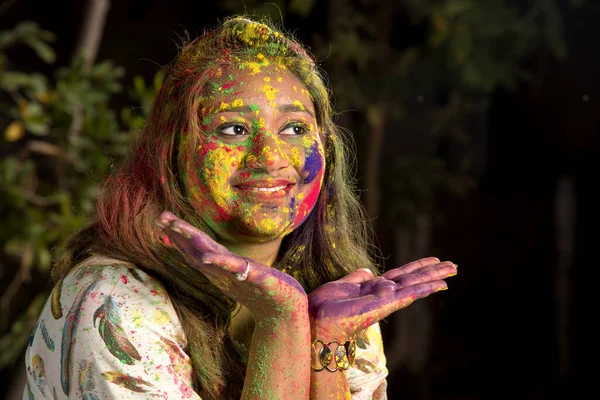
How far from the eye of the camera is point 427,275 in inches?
45.7

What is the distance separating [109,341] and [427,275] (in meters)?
0.43

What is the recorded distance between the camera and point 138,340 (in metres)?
1.08

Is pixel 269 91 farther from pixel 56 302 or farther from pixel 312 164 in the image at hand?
pixel 56 302

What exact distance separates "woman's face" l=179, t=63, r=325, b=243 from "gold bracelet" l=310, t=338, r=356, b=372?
17 centimetres

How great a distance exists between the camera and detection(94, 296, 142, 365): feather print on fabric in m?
1.06

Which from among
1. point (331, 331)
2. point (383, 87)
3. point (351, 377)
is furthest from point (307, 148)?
point (383, 87)

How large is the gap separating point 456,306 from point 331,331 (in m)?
2.76

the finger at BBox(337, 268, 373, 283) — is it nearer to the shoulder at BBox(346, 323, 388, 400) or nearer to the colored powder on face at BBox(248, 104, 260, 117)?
the shoulder at BBox(346, 323, 388, 400)

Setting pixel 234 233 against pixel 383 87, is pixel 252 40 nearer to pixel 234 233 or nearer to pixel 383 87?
pixel 234 233

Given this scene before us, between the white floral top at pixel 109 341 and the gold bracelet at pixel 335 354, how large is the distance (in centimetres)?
17

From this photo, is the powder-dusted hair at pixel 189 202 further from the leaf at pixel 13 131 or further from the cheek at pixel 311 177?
the leaf at pixel 13 131

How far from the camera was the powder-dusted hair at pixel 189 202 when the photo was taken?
3.84ft

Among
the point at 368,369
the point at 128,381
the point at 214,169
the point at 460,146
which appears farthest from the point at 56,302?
the point at 460,146

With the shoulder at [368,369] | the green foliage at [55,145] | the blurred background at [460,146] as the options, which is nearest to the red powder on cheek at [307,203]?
the shoulder at [368,369]
